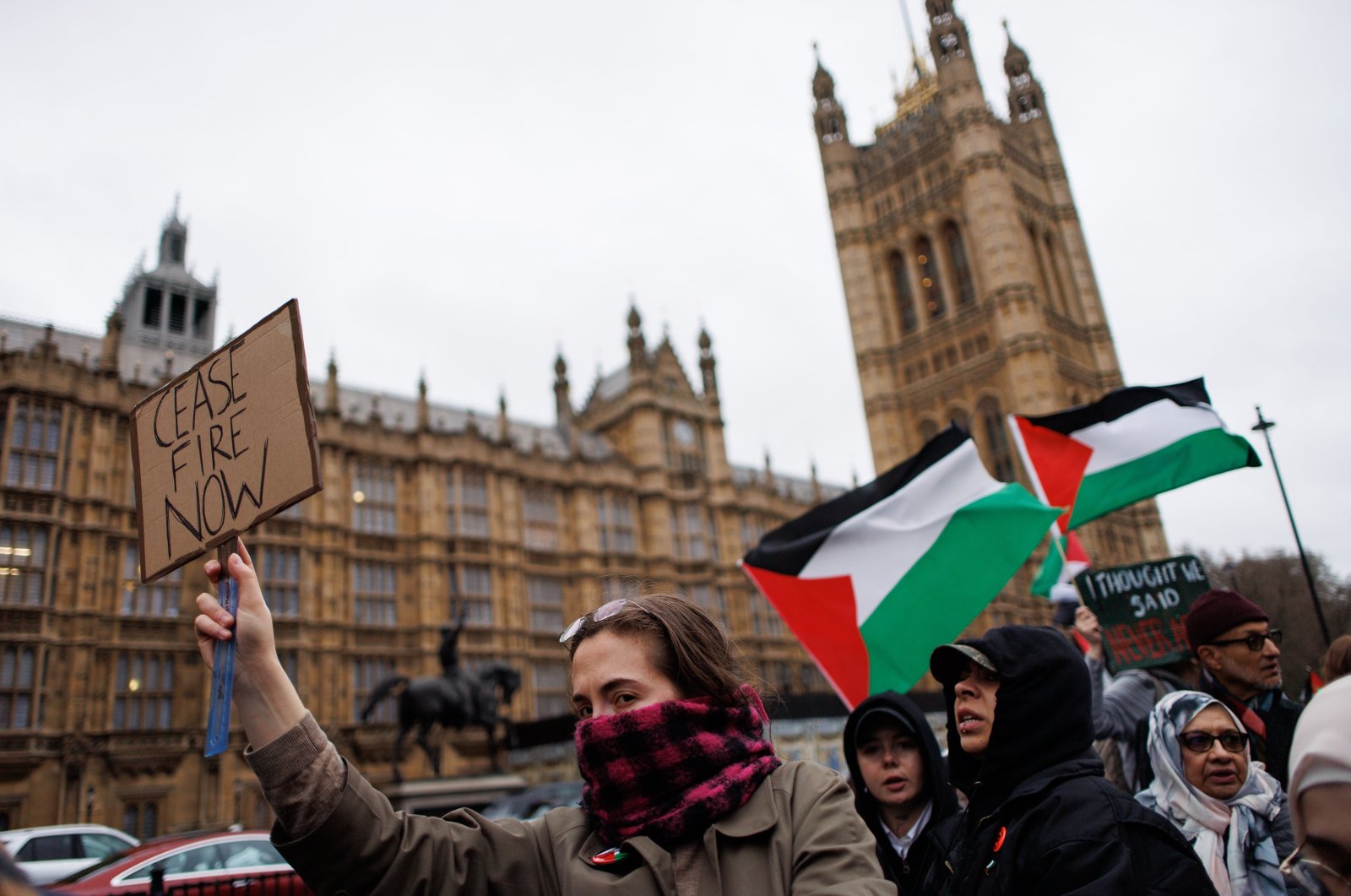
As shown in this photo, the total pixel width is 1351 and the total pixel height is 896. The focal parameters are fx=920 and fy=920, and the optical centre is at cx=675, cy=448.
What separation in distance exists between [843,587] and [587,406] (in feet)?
119

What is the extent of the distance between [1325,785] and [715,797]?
3.45 feet

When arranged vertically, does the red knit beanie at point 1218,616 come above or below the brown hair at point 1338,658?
above

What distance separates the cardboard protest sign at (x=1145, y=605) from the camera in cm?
621

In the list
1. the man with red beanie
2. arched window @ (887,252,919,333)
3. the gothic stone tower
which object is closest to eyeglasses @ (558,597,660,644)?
the man with red beanie

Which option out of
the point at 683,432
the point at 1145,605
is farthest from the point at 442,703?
the point at 683,432

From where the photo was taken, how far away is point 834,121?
2066 inches

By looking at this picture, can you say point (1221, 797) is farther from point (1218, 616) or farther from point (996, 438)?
point (996, 438)

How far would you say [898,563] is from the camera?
7.14 m

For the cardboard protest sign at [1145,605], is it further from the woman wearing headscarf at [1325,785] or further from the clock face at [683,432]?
the clock face at [683,432]

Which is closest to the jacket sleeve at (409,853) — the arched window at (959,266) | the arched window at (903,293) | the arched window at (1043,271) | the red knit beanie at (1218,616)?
the red knit beanie at (1218,616)

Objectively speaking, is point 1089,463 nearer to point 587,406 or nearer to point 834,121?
point 587,406

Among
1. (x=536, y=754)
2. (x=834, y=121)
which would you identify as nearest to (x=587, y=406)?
(x=536, y=754)

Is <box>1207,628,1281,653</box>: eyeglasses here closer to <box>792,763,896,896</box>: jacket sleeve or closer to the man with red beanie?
the man with red beanie

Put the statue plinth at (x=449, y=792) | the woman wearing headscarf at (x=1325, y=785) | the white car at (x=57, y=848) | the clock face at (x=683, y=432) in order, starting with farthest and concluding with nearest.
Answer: the clock face at (x=683, y=432), the statue plinth at (x=449, y=792), the white car at (x=57, y=848), the woman wearing headscarf at (x=1325, y=785)
